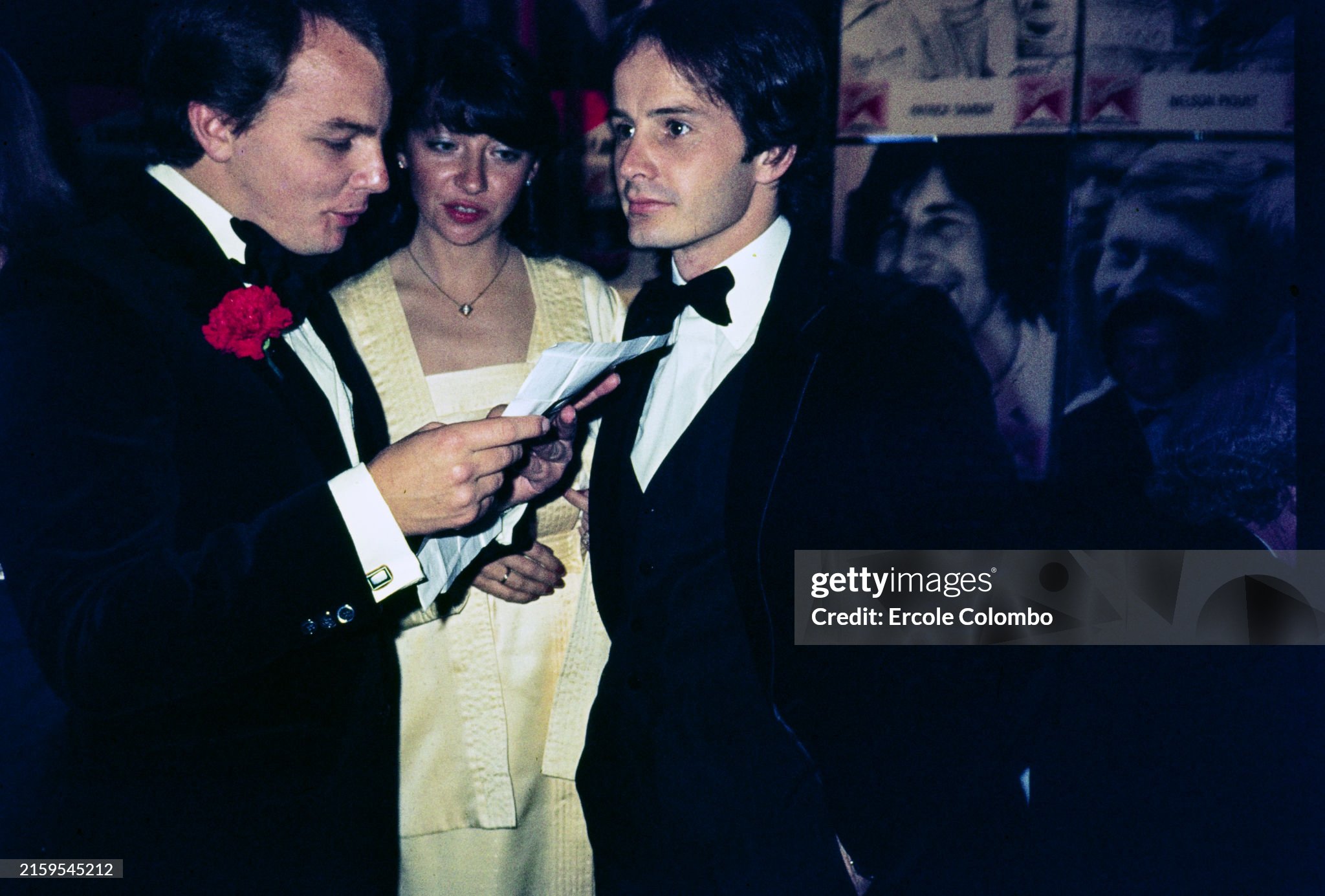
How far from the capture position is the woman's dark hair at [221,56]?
4.67ft

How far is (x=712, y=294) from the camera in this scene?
157 centimetres

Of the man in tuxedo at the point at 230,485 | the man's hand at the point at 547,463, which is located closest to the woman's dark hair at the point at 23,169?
the man in tuxedo at the point at 230,485

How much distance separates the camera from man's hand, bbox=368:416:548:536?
1258 mm

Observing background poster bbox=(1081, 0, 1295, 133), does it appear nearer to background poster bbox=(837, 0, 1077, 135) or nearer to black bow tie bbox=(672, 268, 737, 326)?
background poster bbox=(837, 0, 1077, 135)

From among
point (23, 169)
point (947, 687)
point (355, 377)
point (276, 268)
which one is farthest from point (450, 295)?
point (947, 687)

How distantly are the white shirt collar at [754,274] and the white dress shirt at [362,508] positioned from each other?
0.58 meters

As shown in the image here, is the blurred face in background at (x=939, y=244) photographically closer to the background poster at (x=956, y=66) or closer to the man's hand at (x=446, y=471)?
the background poster at (x=956, y=66)

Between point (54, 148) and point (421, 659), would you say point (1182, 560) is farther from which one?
point (54, 148)

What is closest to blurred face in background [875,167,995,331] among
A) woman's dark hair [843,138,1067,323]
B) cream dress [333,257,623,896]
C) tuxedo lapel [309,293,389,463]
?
woman's dark hair [843,138,1067,323]

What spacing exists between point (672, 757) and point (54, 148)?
5.37 ft

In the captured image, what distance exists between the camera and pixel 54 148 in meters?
1.63

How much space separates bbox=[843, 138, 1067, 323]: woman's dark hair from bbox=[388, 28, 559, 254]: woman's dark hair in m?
0.70

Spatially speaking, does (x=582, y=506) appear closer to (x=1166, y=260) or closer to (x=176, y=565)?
(x=176, y=565)

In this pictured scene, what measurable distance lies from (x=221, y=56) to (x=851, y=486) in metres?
1.31
